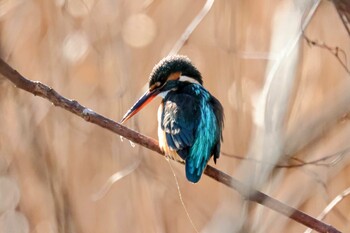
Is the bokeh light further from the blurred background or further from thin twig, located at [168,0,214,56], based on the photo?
thin twig, located at [168,0,214,56]

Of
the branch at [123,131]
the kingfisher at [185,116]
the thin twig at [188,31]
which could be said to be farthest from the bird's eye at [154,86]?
the branch at [123,131]

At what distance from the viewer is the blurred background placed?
2.06 meters

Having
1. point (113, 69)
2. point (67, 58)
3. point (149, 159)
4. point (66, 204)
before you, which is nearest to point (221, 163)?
point (149, 159)

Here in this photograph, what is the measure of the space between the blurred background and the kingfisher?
0.11 m

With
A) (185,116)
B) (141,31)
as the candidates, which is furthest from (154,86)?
(141,31)

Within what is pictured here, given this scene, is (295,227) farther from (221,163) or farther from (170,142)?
(170,142)

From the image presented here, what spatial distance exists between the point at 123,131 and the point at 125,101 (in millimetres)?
838

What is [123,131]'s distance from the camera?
139 cm

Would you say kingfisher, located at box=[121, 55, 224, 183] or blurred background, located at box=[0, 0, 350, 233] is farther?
blurred background, located at box=[0, 0, 350, 233]

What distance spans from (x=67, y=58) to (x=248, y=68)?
0.71m

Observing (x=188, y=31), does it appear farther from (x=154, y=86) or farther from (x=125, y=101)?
(x=125, y=101)

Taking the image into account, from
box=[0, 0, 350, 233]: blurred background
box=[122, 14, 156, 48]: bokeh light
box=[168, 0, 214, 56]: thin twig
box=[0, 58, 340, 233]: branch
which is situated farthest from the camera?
box=[122, 14, 156, 48]: bokeh light

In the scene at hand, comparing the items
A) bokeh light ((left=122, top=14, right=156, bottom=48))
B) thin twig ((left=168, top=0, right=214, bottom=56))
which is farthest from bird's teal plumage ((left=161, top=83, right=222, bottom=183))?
bokeh light ((left=122, top=14, right=156, bottom=48))

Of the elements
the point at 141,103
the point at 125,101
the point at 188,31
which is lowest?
the point at 125,101
